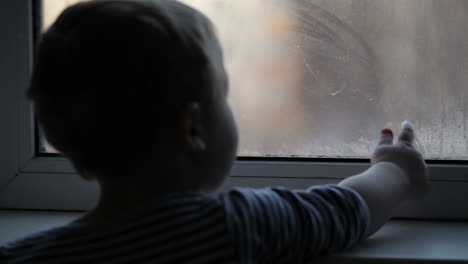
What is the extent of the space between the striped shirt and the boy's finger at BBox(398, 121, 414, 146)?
22cm

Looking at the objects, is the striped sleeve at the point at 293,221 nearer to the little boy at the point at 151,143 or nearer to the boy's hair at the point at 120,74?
the little boy at the point at 151,143

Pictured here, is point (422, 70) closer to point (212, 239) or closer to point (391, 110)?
point (391, 110)

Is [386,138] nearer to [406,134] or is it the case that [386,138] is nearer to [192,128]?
[406,134]

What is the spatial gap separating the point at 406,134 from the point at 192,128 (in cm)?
39

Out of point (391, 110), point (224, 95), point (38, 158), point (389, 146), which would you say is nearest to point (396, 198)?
Answer: point (389, 146)

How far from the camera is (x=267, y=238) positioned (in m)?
0.63

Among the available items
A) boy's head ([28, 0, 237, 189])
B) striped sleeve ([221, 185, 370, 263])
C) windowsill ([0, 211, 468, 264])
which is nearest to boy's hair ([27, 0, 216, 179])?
boy's head ([28, 0, 237, 189])

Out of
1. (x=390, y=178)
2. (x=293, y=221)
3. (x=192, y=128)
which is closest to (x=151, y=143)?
(x=192, y=128)

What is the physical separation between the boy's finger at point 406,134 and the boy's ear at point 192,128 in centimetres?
35

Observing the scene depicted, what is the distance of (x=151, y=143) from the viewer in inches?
24.3

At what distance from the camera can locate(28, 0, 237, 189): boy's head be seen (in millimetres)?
591

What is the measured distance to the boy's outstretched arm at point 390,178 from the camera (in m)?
0.75

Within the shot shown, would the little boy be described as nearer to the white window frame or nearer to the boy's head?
the boy's head

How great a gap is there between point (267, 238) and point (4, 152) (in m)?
0.55
